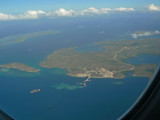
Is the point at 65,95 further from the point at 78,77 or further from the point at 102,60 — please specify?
the point at 102,60

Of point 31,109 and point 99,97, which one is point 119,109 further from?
point 31,109

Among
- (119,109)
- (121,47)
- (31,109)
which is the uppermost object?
(121,47)

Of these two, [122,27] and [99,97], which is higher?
[122,27]

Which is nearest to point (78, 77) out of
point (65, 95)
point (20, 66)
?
point (65, 95)

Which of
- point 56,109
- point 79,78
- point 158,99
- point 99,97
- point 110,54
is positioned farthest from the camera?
point 110,54

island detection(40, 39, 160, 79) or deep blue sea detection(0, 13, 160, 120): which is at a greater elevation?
island detection(40, 39, 160, 79)

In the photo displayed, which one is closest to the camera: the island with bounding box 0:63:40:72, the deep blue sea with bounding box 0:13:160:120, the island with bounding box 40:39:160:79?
the deep blue sea with bounding box 0:13:160:120

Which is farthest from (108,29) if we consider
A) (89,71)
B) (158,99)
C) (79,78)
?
(158,99)

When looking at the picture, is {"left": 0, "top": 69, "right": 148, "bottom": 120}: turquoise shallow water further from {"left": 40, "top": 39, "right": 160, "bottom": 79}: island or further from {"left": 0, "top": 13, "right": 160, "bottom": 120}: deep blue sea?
{"left": 40, "top": 39, "right": 160, "bottom": 79}: island
